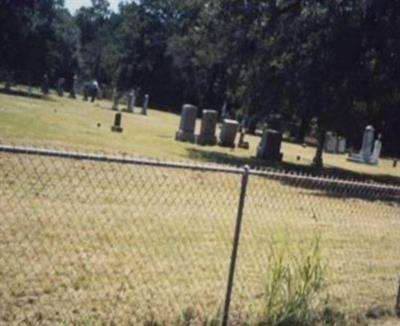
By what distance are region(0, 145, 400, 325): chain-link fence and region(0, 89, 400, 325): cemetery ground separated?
0.08ft

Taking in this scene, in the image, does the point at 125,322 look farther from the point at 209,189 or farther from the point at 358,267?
the point at 209,189

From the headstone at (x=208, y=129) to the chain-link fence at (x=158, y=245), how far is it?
13.4 metres

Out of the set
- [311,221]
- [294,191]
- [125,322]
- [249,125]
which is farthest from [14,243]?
[249,125]

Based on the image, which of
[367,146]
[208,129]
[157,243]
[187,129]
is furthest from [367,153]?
[157,243]

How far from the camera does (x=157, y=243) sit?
31.8ft

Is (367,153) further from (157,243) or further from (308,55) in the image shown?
(157,243)

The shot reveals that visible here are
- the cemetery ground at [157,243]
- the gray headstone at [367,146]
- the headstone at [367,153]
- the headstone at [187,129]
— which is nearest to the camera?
the cemetery ground at [157,243]

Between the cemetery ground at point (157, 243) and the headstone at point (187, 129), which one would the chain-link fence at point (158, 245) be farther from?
the headstone at point (187, 129)

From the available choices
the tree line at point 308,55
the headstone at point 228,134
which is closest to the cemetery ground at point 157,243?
the tree line at point 308,55

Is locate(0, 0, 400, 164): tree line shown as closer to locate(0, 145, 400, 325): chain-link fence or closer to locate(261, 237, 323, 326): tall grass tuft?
locate(0, 145, 400, 325): chain-link fence

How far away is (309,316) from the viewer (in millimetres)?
7406

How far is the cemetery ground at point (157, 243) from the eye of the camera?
23.2 feet

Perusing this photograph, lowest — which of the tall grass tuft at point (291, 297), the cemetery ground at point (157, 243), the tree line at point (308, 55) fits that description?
the cemetery ground at point (157, 243)

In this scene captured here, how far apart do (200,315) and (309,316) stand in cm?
123
